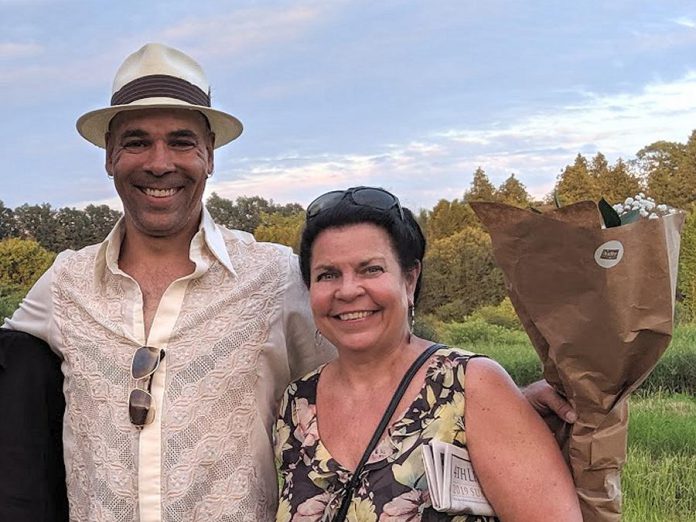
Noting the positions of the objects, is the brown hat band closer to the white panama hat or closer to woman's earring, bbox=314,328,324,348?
the white panama hat

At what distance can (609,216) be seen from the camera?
1.93 m

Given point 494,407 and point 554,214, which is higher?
point 554,214

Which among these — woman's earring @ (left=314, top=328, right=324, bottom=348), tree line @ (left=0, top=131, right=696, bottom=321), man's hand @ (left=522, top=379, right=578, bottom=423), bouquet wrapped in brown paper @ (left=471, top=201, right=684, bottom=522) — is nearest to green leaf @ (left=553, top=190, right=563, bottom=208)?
bouquet wrapped in brown paper @ (left=471, top=201, right=684, bottom=522)

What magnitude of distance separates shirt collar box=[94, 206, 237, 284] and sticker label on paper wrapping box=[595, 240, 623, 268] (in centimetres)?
124

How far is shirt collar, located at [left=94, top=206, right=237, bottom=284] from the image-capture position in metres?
2.75

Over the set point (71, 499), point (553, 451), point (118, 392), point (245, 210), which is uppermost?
point (245, 210)

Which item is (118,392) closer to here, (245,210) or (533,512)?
(533,512)

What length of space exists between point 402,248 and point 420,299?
0.27 m

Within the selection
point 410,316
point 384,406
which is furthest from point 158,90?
point 384,406

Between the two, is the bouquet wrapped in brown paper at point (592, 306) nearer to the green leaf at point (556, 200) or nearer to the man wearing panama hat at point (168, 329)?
the green leaf at point (556, 200)

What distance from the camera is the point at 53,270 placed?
289 centimetres

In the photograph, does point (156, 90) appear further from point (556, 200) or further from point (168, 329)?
point (556, 200)

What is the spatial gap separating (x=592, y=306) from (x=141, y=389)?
1.31 m

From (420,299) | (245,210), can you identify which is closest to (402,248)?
(420,299)
